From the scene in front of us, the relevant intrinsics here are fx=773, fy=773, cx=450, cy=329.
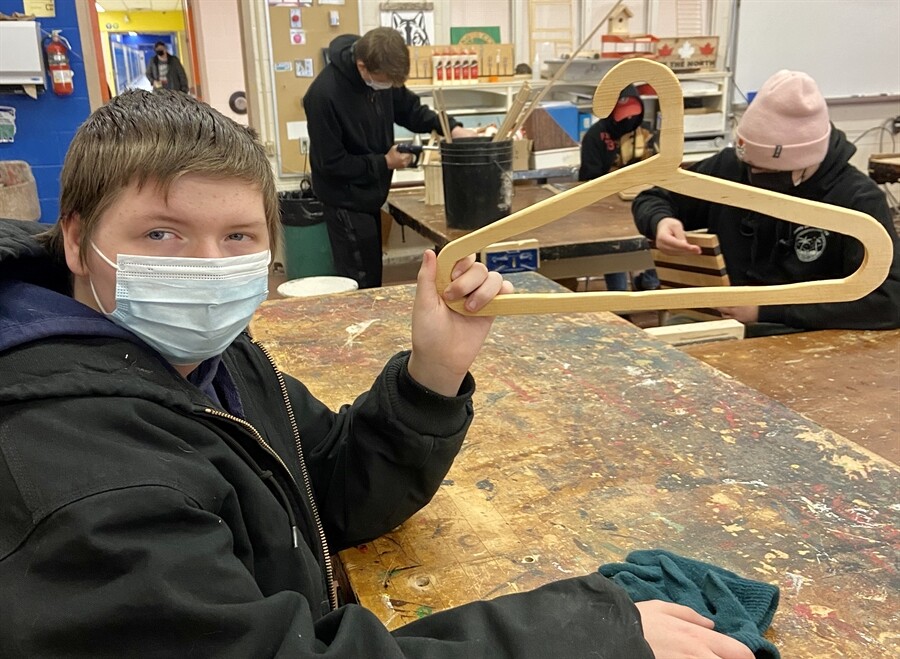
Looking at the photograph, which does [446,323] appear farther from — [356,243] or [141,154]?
[356,243]

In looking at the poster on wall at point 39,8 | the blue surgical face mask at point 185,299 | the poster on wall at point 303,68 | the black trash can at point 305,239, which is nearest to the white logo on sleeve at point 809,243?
the blue surgical face mask at point 185,299

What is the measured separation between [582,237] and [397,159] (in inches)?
49.3

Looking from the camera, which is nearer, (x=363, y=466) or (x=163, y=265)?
(x=163, y=265)

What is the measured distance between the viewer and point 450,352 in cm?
104

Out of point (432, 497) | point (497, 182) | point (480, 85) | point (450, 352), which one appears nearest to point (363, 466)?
point (432, 497)

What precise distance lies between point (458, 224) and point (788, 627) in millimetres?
2458

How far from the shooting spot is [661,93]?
954mm

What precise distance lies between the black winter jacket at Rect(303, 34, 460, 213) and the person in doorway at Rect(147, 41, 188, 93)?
191 inches

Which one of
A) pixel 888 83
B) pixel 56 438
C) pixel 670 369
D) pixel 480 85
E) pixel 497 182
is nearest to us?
pixel 56 438

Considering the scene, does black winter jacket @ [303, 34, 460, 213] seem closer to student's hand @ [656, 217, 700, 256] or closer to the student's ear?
student's hand @ [656, 217, 700, 256]

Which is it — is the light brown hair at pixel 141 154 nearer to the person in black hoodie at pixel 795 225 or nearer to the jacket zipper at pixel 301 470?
the jacket zipper at pixel 301 470

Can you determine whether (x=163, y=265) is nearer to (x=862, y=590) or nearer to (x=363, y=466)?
(x=363, y=466)

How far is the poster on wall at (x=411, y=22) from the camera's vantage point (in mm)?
5801

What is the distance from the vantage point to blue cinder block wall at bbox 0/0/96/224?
4094 mm
